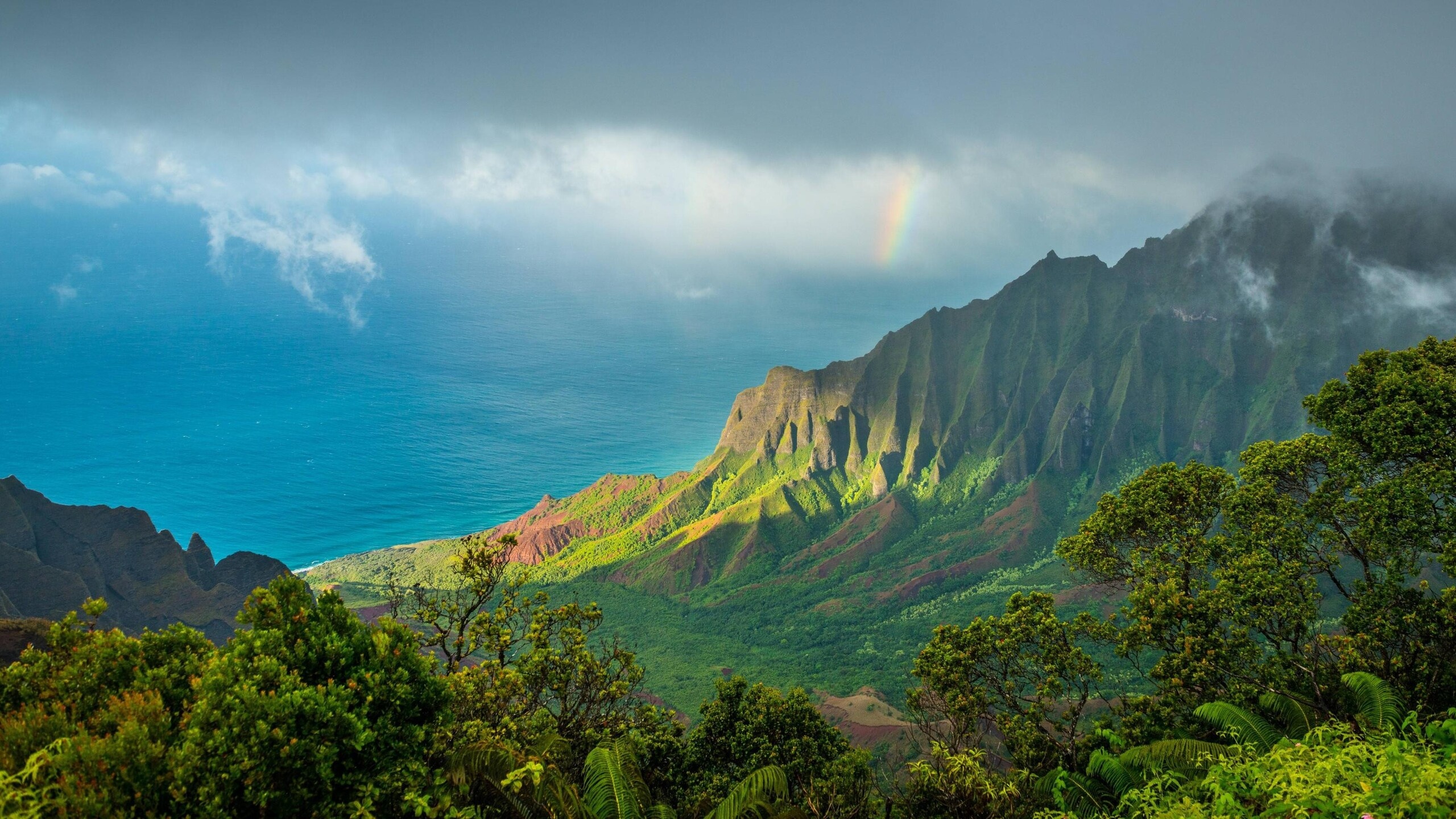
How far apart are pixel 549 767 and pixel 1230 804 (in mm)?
10495

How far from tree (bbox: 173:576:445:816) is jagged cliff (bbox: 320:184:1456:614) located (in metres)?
76.4

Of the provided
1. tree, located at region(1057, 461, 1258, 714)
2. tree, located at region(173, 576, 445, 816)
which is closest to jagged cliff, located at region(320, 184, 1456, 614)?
tree, located at region(1057, 461, 1258, 714)

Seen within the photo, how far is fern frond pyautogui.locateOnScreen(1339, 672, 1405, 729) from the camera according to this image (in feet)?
42.7

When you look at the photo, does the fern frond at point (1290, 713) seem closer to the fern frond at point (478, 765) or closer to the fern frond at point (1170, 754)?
the fern frond at point (1170, 754)

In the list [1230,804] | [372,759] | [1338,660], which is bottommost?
[1338,660]

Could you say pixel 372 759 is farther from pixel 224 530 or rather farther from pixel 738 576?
pixel 224 530

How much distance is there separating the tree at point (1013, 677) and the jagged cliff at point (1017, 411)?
64.1 m

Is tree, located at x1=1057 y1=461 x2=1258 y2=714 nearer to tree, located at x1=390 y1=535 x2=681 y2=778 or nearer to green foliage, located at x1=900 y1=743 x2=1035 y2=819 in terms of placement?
green foliage, located at x1=900 y1=743 x2=1035 y2=819

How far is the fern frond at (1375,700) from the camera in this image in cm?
1300

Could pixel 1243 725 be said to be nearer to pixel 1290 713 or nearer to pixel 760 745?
pixel 1290 713

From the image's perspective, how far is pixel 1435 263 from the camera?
3814 inches

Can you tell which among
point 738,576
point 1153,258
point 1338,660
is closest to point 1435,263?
→ point 1153,258

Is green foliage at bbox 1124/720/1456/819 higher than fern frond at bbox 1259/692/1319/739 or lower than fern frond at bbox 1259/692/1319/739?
higher

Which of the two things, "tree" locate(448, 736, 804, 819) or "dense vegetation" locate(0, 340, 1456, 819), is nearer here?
"dense vegetation" locate(0, 340, 1456, 819)
